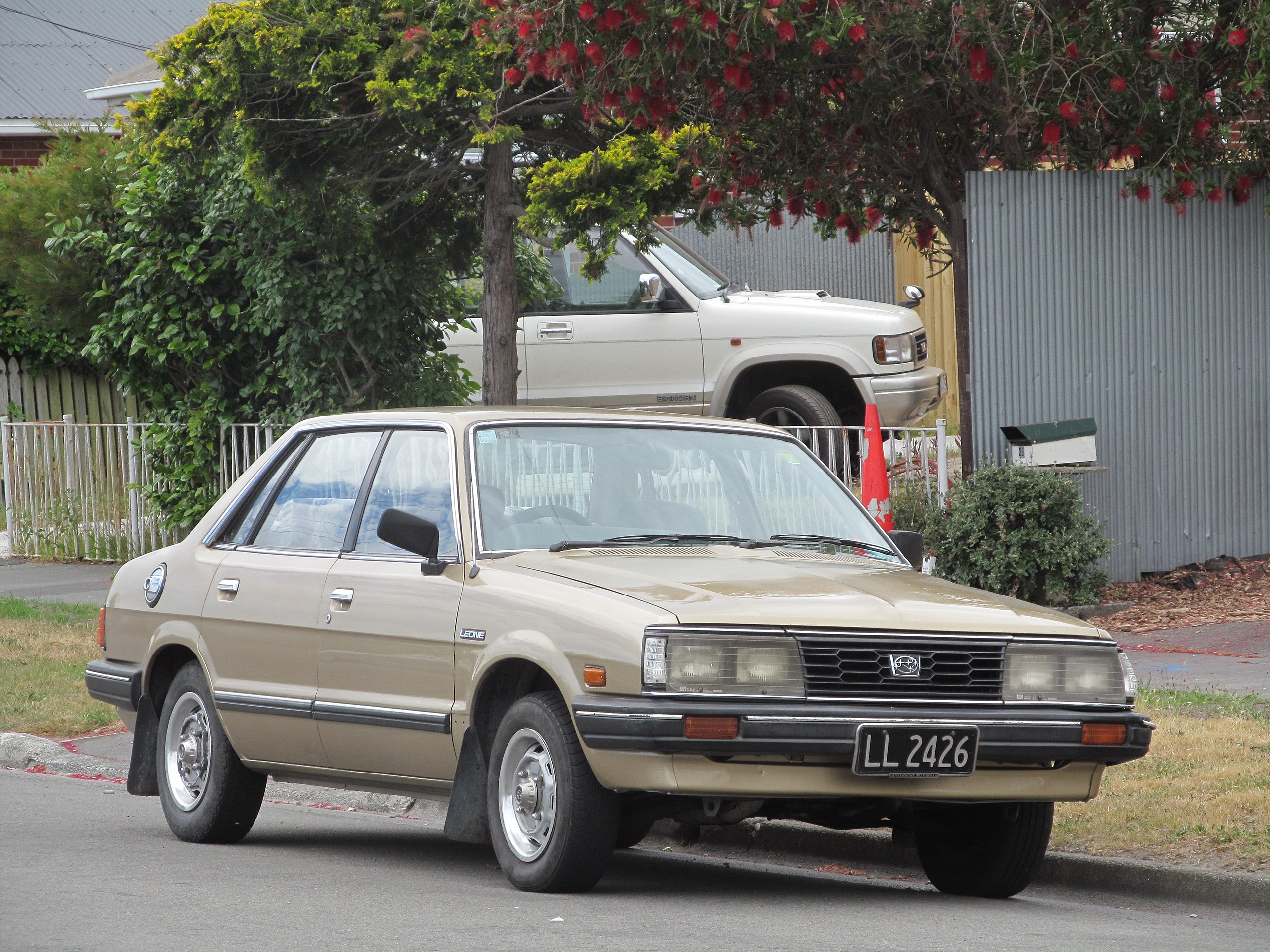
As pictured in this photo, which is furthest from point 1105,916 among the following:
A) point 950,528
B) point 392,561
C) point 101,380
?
point 101,380

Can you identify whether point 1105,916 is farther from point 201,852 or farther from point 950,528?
point 950,528

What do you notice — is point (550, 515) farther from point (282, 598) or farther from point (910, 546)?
point (910, 546)

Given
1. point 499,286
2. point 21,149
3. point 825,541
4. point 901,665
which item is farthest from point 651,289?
point 21,149

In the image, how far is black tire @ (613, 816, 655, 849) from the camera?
5.83m

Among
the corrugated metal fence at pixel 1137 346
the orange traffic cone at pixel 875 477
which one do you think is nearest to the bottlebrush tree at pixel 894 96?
the corrugated metal fence at pixel 1137 346

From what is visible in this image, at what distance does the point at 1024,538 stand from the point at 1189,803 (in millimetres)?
4753

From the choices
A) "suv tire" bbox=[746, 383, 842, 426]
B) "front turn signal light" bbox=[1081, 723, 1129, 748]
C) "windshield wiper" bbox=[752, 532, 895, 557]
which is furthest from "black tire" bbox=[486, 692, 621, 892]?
"suv tire" bbox=[746, 383, 842, 426]

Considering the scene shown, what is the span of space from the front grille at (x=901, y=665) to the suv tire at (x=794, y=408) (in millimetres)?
9115

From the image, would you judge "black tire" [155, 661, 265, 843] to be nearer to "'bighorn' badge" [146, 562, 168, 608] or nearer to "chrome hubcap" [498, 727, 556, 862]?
"'bighorn' badge" [146, 562, 168, 608]

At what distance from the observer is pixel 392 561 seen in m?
6.48

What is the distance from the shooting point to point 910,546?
22.8 ft

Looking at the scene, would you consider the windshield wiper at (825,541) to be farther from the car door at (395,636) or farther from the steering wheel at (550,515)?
the car door at (395,636)

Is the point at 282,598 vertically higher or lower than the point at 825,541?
lower

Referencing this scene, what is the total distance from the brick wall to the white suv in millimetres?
13701
